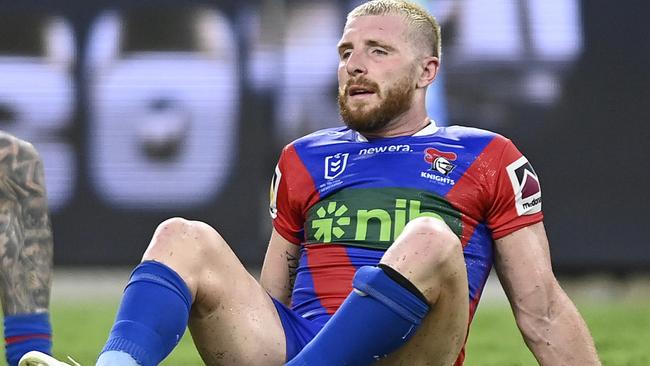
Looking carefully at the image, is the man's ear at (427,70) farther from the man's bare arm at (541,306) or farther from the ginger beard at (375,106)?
the man's bare arm at (541,306)

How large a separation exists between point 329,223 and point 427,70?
21.2 inches

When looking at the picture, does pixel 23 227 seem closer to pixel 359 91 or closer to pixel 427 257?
pixel 359 91

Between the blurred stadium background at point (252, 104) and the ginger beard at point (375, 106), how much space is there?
452cm

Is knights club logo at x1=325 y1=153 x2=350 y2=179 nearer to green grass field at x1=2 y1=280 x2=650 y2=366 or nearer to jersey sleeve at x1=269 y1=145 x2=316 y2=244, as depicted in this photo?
jersey sleeve at x1=269 y1=145 x2=316 y2=244

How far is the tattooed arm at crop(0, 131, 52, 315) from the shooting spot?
3.73 meters

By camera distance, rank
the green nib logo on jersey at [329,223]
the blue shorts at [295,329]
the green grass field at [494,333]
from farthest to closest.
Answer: the green grass field at [494,333] → the green nib logo on jersey at [329,223] → the blue shorts at [295,329]

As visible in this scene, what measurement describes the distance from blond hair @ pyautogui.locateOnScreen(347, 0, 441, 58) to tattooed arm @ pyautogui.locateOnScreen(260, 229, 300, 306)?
0.69 meters

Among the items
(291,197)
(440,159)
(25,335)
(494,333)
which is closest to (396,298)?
(440,159)

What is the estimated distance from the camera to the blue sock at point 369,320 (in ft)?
9.90

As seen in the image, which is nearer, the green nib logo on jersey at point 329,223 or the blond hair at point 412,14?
the green nib logo on jersey at point 329,223

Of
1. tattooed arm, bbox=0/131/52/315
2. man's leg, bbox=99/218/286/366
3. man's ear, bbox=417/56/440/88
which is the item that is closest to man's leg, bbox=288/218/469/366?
man's leg, bbox=99/218/286/366

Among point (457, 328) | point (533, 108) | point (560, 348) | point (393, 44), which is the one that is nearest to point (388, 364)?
point (457, 328)

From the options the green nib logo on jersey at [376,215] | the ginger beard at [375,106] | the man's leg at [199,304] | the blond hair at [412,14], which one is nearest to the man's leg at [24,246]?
the man's leg at [199,304]

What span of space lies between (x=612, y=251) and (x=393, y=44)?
16.1 feet
